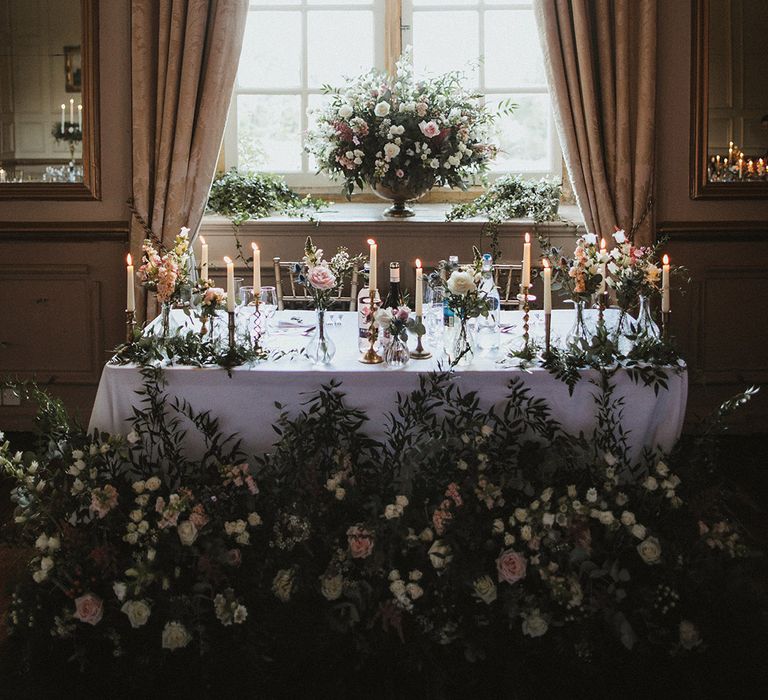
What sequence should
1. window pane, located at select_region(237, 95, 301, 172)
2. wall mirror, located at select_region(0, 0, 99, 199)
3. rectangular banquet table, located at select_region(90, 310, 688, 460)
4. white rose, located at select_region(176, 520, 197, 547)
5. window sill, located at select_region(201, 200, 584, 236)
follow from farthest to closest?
window pane, located at select_region(237, 95, 301, 172) → window sill, located at select_region(201, 200, 584, 236) → wall mirror, located at select_region(0, 0, 99, 199) → rectangular banquet table, located at select_region(90, 310, 688, 460) → white rose, located at select_region(176, 520, 197, 547)

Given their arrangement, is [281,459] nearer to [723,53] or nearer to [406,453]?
[406,453]

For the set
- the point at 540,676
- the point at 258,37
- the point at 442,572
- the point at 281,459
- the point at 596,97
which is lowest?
the point at 540,676

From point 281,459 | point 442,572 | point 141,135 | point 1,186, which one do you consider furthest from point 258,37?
point 442,572

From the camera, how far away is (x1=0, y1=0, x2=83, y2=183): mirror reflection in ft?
15.2

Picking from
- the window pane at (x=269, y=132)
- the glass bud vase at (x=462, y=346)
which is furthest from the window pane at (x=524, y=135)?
the glass bud vase at (x=462, y=346)

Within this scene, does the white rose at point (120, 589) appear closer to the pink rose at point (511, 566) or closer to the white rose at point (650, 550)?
the pink rose at point (511, 566)

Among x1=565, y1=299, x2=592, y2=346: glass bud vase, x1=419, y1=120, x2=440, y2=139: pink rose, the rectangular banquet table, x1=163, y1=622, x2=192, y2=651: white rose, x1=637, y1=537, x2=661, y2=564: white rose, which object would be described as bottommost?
x1=163, y1=622, x2=192, y2=651: white rose

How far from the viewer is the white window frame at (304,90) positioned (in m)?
5.08

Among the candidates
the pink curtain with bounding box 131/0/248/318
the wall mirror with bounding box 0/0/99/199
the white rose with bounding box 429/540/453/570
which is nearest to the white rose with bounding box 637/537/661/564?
the white rose with bounding box 429/540/453/570

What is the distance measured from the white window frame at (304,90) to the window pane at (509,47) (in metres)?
0.55

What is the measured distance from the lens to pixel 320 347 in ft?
10.1

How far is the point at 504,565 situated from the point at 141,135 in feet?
9.34

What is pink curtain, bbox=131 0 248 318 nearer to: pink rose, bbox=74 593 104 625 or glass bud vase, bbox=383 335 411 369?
glass bud vase, bbox=383 335 411 369

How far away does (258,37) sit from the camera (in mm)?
5094
